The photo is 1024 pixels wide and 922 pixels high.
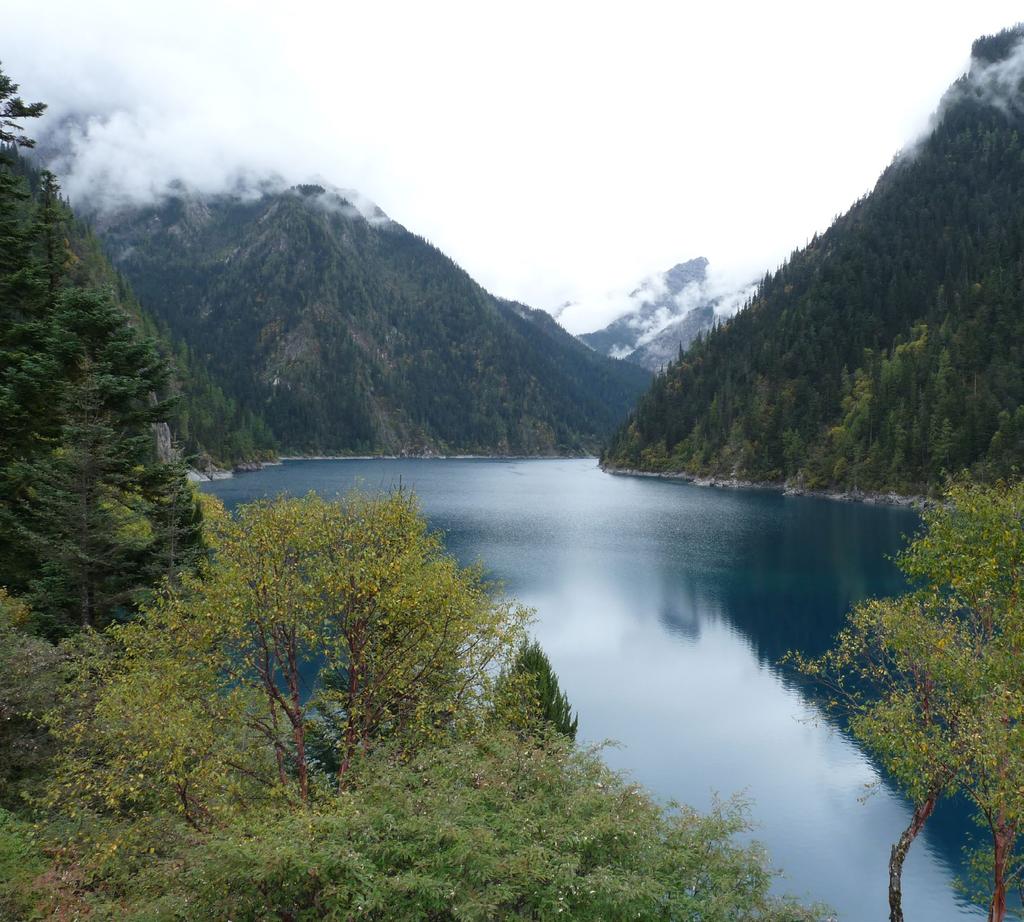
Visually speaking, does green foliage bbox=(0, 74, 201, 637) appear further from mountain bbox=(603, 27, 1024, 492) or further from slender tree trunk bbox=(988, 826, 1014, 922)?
mountain bbox=(603, 27, 1024, 492)

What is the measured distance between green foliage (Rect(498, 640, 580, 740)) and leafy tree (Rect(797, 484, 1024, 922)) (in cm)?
989

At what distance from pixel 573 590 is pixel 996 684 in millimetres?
53503

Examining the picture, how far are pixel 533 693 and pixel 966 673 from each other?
13.2 metres

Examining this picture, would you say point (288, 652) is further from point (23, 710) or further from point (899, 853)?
point (899, 853)

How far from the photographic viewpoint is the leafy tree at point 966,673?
586 inches

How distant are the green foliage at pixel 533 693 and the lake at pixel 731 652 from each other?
3.80m

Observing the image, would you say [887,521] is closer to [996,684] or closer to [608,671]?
[608,671]

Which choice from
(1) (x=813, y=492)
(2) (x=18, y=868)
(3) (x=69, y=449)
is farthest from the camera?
(1) (x=813, y=492)

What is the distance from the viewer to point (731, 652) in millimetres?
50688

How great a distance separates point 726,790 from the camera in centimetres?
3128

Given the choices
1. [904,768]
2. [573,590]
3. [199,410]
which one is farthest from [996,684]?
[199,410]

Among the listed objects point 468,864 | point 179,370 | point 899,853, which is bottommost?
point 899,853

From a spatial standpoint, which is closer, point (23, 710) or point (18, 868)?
point (18, 868)

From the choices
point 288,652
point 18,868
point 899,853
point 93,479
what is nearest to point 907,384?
point 899,853
